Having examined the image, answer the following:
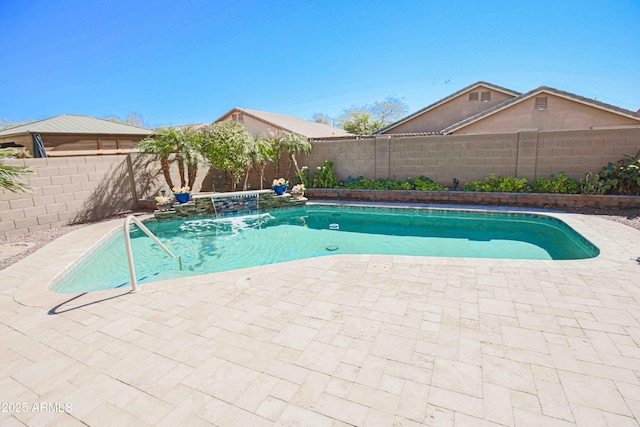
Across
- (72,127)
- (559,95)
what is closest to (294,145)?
(72,127)

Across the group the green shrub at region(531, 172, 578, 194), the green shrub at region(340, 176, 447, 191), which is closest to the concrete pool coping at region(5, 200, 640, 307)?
the green shrub at region(531, 172, 578, 194)

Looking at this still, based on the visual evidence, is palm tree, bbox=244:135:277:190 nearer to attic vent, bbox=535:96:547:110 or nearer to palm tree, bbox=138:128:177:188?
palm tree, bbox=138:128:177:188

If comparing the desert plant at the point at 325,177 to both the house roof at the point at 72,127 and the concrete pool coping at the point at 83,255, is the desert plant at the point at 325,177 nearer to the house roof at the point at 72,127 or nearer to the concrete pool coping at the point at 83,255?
the concrete pool coping at the point at 83,255

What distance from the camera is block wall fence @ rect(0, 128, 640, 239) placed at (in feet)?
26.8

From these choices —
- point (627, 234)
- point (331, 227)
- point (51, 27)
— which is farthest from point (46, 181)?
point (627, 234)

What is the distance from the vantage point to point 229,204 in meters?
11.0

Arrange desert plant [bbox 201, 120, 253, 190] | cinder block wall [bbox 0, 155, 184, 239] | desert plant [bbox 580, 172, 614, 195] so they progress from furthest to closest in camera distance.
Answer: desert plant [bbox 201, 120, 253, 190]
desert plant [bbox 580, 172, 614, 195]
cinder block wall [bbox 0, 155, 184, 239]

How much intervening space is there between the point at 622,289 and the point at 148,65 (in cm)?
2566

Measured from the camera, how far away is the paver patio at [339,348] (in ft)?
7.57

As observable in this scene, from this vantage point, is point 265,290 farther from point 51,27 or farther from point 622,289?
point 51,27

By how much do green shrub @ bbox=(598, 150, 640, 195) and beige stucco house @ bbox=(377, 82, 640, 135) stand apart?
7483 millimetres

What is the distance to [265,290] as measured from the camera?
4297 millimetres

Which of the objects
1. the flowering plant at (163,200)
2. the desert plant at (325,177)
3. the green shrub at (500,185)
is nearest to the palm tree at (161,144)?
the flowering plant at (163,200)

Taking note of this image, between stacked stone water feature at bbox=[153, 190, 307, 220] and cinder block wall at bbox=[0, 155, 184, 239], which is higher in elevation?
cinder block wall at bbox=[0, 155, 184, 239]
